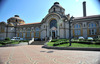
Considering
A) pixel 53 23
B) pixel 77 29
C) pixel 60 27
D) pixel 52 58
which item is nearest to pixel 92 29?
pixel 77 29

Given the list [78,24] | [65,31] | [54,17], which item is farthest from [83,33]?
[54,17]

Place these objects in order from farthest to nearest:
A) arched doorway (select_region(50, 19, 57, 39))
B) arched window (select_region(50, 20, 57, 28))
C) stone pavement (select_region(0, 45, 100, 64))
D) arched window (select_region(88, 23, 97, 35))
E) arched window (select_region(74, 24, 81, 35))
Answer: arched window (select_region(50, 20, 57, 28)) < arched doorway (select_region(50, 19, 57, 39)) < arched window (select_region(74, 24, 81, 35)) < arched window (select_region(88, 23, 97, 35)) < stone pavement (select_region(0, 45, 100, 64))

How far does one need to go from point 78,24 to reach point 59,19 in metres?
7.89

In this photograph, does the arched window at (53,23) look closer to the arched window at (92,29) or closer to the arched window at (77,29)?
the arched window at (77,29)

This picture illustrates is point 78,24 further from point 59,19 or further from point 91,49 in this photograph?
point 91,49

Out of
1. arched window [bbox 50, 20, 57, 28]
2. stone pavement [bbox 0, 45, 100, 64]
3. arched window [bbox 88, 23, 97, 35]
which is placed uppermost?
arched window [bbox 50, 20, 57, 28]

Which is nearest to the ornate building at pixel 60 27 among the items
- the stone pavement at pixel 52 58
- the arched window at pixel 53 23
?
the arched window at pixel 53 23

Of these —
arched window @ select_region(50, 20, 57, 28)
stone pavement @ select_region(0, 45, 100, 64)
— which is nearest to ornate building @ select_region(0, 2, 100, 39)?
arched window @ select_region(50, 20, 57, 28)

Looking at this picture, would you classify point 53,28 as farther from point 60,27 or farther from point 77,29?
point 77,29

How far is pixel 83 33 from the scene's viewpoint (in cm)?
2994

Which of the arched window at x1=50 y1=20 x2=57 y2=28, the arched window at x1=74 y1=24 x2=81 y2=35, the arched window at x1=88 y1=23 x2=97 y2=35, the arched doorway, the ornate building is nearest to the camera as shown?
the arched window at x1=88 y1=23 x2=97 y2=35

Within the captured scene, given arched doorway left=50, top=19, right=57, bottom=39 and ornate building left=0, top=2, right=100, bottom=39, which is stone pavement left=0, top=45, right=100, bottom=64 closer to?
ornate building left=0, top=2, right=100, bottom=39

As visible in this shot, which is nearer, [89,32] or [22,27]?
[89,32]

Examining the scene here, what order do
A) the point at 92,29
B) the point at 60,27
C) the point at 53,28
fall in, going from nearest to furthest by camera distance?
1. the point at 92,29
2. the point at 60,27
3. the point at 53,28
